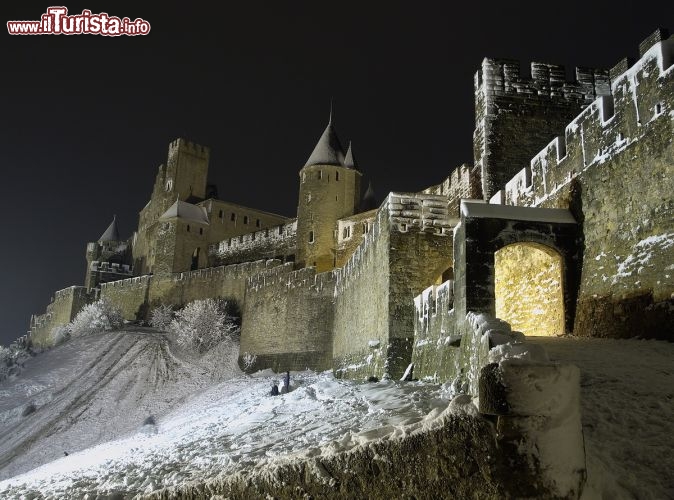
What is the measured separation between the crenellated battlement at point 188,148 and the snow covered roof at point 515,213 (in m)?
45.2

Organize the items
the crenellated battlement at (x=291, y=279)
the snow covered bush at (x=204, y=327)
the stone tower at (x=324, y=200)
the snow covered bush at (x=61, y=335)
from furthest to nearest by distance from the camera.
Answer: the snow covered bush at (x=61, y=335) < the stone tower at (x=324, y=200) < the snow covered bush at (x=204, y=327) < the crenellated battlement at (x=291, y=279)

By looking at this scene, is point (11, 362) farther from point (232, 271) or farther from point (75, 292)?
point (232, 271)

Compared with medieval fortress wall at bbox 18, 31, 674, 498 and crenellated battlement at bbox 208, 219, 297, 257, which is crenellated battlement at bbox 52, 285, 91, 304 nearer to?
crenellated battlement at bbox 208, 219, 297, 257

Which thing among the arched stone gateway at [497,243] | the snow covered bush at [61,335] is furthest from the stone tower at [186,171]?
the arched stone gateway at [497,243]

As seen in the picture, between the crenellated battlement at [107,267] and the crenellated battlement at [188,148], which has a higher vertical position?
the crenellated battlement at [188,148]

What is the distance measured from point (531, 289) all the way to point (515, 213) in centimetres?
208

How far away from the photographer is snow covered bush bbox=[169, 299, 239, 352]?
29875 mm

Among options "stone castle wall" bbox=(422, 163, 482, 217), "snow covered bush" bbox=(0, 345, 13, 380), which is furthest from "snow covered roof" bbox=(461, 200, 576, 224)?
"snow covered bush" bbox=(0, 345, 13, 380)

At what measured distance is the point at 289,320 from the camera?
2472 cm

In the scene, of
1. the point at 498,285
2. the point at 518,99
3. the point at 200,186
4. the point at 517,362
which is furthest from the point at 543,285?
the point at 200,186

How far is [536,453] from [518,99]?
12.2 metres

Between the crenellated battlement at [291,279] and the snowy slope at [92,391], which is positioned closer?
the snowy slope at [92,391]

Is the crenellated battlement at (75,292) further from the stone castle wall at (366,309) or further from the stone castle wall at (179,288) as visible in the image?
the stone castle wall at (366,309)

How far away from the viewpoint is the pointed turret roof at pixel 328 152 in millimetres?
33125
